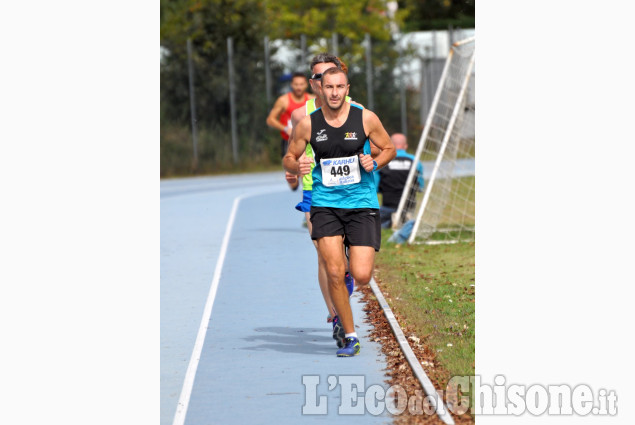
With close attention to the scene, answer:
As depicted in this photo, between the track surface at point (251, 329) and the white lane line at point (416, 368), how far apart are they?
0.67 ft

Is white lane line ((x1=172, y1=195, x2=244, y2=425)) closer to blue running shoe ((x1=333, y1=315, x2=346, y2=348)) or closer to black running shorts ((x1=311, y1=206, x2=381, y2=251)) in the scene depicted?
blue running shoe ((x1=333, y1=315, x2=346, y2=348))

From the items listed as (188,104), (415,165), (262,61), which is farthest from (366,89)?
(415,165)

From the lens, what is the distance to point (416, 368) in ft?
25.8

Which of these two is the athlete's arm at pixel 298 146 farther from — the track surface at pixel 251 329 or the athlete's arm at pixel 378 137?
the track surface at pixel 251 329

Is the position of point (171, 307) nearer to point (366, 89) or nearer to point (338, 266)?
point (338, 266)

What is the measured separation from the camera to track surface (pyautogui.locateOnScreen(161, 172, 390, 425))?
7.42 meters

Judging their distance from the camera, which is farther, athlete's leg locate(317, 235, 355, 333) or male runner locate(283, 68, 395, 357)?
athlete's leg locate(317, 235, 355, 333)

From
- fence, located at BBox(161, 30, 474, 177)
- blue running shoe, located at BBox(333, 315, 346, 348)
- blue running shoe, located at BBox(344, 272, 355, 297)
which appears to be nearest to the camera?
blue running shoe, located at BBox(333, 315, 346, 348)

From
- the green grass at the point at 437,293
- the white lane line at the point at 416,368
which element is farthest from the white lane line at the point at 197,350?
the green grass at the point at 437,293

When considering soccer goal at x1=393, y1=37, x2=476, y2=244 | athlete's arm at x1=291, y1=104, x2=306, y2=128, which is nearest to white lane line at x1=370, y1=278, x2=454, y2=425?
athlete's arm at x1=291, y1=104, x2=306, y2=128

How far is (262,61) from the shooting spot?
1286 inches

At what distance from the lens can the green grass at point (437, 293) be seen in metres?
8.71

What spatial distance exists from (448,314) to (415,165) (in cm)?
630

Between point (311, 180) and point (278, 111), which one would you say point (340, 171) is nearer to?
point (311, 180)
